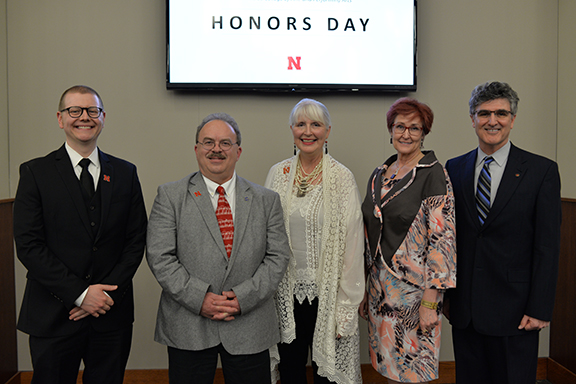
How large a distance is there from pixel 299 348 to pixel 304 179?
894mm

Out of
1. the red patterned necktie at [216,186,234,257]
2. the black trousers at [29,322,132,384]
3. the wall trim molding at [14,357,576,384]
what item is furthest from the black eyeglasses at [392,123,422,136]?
the wall trim molding at [14,357,576,384]

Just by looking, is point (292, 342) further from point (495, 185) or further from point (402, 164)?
point (495, 185)

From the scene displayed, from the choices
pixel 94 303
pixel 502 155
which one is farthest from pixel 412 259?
pixel 94 303

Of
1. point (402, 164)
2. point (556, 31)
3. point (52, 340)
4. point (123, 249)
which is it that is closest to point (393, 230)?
point (402, 164)

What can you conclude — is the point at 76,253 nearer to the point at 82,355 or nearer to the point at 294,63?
the point at 82,355

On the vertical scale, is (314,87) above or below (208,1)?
below

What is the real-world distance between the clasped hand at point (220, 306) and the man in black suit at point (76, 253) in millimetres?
437

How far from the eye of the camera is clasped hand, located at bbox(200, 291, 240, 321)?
5.74 feet

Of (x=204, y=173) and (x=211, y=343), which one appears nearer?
(x=211, y=343)

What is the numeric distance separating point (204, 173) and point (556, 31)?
3005mm

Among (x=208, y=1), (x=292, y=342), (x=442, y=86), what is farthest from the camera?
(x=442, y=86)

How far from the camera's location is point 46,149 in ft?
9.90

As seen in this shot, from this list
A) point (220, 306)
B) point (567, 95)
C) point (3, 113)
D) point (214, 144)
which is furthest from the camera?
point (567, 95)

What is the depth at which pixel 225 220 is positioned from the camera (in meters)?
1.87
